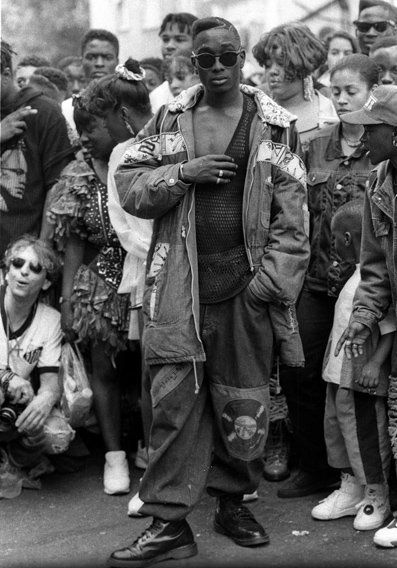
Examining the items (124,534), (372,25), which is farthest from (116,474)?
(372,25)

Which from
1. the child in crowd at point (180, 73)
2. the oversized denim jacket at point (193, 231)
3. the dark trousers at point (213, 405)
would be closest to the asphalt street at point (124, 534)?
the dark trousers at point (213, 405)

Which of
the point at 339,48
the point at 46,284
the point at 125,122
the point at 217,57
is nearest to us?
the point at 217,57

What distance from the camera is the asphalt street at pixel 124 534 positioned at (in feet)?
16.0

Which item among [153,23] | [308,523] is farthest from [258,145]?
[153,23]

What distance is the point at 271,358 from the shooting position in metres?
4.94

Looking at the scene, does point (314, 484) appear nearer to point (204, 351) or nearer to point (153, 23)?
point (204, 351)

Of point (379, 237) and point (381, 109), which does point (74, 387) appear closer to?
point (379, 237)

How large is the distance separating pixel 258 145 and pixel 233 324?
77 centimetres

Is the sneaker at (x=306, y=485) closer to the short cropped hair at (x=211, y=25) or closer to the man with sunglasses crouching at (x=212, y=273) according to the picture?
the man with sunglasses crouching at (x=212, y=273)

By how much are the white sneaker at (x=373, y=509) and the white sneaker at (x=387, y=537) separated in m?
0.19

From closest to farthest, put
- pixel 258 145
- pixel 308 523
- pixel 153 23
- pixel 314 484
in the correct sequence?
1. pixel 258 145
2. pixel 308 523
3. pixel 314 484
4. pixel 153 23

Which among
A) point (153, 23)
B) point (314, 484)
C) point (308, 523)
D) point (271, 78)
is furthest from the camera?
point (153, 23)

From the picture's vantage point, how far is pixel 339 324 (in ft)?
17.4

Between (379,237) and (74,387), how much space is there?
1925 mm
